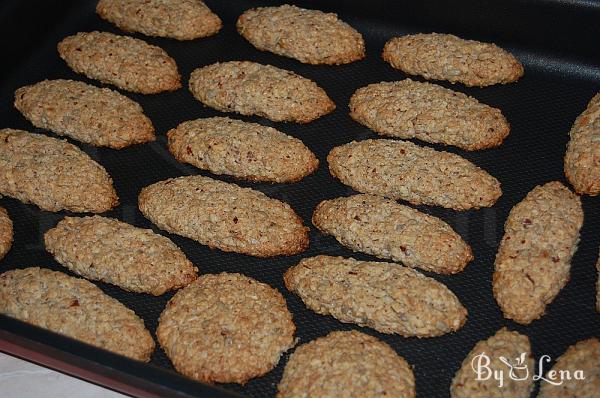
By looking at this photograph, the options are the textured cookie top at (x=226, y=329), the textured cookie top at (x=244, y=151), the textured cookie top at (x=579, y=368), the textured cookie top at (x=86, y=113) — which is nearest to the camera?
the textured cookie top at (x=579, y=368)

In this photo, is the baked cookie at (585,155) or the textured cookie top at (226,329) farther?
the baked cookie at (585,155)

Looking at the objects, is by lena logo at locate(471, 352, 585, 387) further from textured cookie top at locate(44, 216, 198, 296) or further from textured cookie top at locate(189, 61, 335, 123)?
textured cookie top at locate(189, 61, 335, 123)

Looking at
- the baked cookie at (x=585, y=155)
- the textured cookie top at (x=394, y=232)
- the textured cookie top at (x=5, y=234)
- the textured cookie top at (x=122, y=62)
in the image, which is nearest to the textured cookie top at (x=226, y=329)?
the textured cookie top at (x=394, y=232)

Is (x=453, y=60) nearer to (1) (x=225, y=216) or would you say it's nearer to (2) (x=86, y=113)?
(1) (x=225, y=216)

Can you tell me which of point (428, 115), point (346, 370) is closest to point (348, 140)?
point (428, 115)

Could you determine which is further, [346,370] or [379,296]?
[379,296]

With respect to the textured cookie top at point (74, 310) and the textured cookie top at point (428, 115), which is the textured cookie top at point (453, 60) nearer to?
the textured cookie top at point (428, 115)
